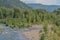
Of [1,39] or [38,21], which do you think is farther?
[38,21]

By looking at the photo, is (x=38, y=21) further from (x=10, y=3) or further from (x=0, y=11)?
(x=10, y=3)

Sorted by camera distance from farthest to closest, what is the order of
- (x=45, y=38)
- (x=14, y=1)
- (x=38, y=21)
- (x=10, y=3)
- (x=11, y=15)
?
(x=14, y=1), (x=10, y=3), (x=11, y=15), (x=38, y=21), (x=45, y=38)

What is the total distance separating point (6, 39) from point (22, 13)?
46155 millimetres

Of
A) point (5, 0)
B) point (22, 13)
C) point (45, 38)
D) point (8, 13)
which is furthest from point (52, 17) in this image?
point (5, 0)

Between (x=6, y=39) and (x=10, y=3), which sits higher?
(x=6, y=39)

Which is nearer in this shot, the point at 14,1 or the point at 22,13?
the point at 22,13

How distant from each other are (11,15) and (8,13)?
2.75 metres

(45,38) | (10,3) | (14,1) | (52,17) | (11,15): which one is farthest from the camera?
(14,1)

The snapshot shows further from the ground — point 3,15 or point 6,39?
point 6,39

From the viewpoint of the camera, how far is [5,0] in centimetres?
12531

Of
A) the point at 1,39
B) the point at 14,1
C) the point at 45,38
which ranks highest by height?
the point at 45,38

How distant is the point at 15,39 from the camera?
28281 millimetres

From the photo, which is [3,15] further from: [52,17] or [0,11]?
[52,17]

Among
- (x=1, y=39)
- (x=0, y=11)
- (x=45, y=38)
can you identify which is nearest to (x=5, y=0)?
(x=0, y=11)
